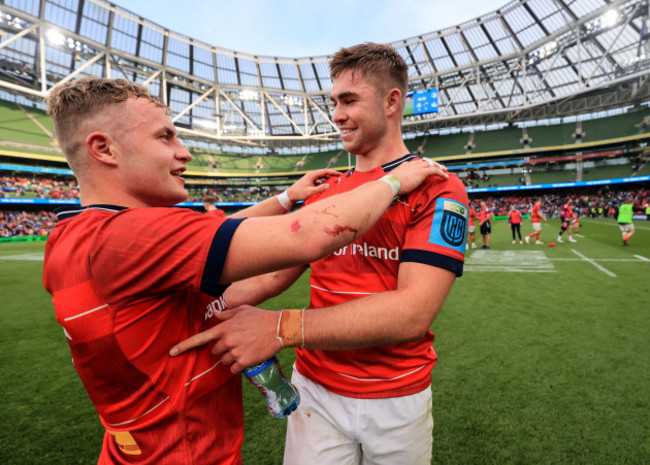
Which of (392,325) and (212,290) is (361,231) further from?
(212,290)

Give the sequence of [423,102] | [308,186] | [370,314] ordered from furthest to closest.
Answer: [423,102] → [308,186] → [370,314]

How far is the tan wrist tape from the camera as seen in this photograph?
43.2 inches

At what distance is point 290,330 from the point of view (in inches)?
43.8

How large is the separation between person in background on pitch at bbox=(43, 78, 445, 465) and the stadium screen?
36951 millimetres

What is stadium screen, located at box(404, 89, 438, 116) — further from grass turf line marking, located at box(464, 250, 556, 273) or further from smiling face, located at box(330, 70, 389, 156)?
smiling face, located at box(330, 70, 389, 156)

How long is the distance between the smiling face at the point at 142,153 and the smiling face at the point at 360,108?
0.89 meters

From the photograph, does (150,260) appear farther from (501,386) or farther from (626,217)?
(626,217)

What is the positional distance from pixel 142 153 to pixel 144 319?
1.91 feet

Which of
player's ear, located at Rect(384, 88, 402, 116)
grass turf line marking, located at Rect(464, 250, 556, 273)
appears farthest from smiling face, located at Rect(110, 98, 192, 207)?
grass turf line marking, located at Rect(464, 250, 556, 273)

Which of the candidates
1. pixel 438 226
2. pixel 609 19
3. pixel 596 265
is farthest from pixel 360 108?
pixel 609 19

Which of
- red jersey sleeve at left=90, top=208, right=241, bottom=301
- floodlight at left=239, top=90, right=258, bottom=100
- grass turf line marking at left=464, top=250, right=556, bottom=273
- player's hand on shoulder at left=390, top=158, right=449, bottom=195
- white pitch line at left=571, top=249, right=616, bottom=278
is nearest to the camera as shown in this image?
red jersey sleeve at left=90, top=208, right=241, bottom=301

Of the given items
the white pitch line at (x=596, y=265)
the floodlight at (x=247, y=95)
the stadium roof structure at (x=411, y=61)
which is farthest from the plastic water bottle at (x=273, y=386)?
the floodlight at (x=247, y=95)

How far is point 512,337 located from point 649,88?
43.8 m

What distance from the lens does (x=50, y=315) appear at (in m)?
5.98
